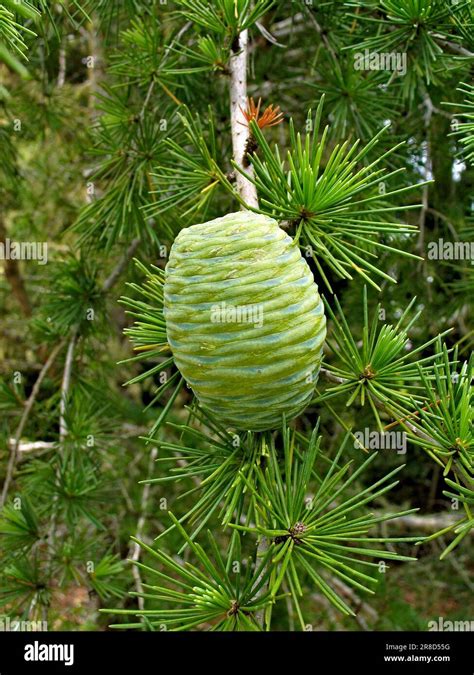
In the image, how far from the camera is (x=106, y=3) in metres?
0.95

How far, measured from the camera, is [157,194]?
37.2 inches

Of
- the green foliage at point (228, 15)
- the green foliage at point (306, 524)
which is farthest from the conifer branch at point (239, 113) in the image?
the green foliage at point (306, 524)

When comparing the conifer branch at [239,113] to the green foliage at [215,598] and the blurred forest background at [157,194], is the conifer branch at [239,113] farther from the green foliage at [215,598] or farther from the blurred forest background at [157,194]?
the green foliage at [215,598]

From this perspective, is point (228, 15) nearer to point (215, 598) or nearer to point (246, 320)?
point (246, 320)

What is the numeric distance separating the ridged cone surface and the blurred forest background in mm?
91

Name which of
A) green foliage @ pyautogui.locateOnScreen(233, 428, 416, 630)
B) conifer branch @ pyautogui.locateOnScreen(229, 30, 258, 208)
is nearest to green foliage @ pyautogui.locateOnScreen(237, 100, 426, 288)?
conifer branch @ pyautogui.locateOnScreen(229, 30, 258, 208)

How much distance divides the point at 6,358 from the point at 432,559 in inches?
69.4

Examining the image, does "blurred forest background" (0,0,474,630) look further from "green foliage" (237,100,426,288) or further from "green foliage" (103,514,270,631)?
"green foliage" (103,514,270,631)

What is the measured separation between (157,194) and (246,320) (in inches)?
20.3

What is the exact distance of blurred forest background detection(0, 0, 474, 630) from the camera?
766 mm

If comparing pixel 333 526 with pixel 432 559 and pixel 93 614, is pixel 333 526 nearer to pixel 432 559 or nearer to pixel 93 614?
pixel 93 614

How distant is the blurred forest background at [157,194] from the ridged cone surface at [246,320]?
91 millimetres

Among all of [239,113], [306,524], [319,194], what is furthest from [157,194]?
[306,524]
